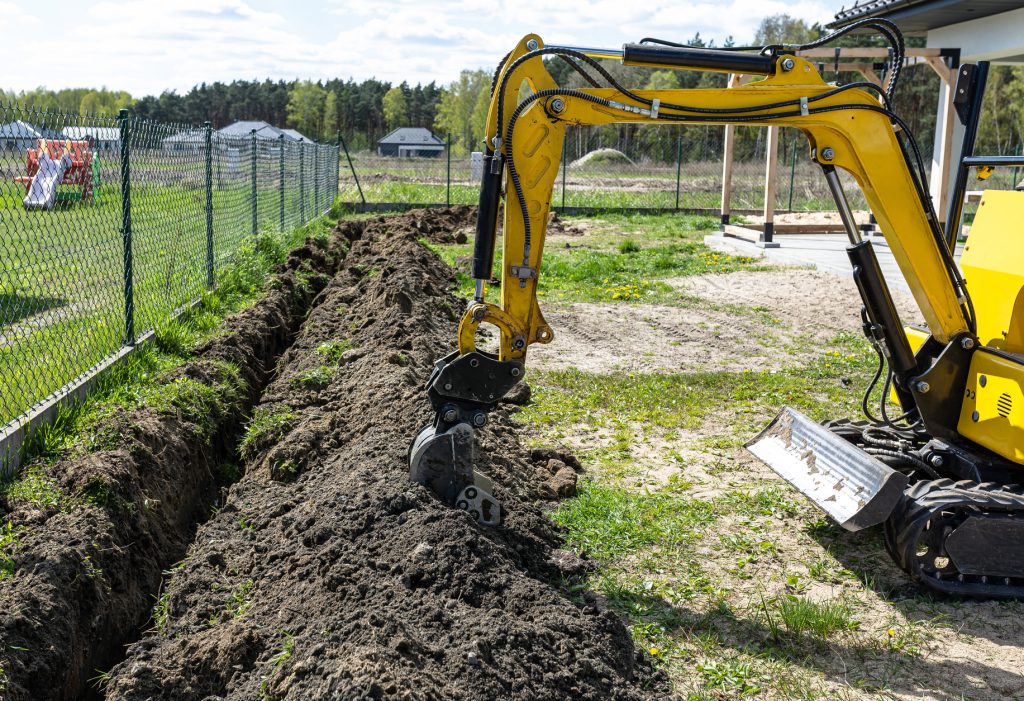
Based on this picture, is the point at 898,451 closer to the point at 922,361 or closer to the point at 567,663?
the point at 922,361

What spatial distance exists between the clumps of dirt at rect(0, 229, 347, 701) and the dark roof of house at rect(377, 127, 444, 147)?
7212 centimetres

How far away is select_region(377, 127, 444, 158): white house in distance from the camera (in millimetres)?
73812

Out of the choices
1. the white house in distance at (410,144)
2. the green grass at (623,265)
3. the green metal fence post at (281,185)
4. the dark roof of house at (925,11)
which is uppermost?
the white house in distance at (410,144)

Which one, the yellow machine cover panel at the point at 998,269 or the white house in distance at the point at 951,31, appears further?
the white house in distance at the point at 951,31

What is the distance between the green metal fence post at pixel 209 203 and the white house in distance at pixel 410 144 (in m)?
60.7

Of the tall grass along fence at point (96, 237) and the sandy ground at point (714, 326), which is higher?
the tall grass along fence at point (96, 237)

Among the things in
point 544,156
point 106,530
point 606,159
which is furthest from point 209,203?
point 606,159

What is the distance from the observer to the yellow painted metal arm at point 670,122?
4688 millimetres

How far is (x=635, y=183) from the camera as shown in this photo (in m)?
31.2

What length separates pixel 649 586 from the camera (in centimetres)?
474

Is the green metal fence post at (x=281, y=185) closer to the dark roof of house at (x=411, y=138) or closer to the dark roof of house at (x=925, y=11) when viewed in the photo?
the dark roof of house at (x=925, y=11)

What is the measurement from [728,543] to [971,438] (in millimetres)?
1482

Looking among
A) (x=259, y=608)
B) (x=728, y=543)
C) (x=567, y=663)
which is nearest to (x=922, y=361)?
(x=728, y=543)

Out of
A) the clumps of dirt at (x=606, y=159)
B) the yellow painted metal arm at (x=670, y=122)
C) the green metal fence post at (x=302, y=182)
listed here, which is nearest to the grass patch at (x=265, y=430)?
the yellow painted metal arm at (x=670, y=122)
